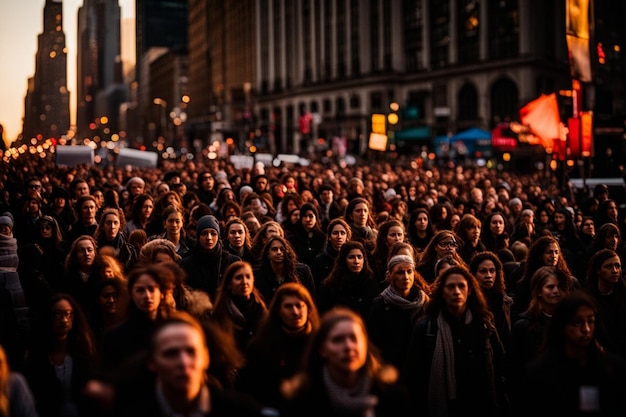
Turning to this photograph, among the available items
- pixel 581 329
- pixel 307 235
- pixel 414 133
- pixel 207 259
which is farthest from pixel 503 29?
pixel 581 329

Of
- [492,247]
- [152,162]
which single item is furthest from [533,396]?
[152,162]

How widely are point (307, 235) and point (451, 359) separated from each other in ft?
17.6

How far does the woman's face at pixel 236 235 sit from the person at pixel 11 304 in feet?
8.31

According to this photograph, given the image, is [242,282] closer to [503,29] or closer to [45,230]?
[45,230]

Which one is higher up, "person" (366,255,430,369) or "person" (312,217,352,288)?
"person" (312,217,352,288)

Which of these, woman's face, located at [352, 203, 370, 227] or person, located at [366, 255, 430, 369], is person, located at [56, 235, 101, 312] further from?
woman's face, located at [352, 203, 370, 227]

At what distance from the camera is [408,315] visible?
7.04 meters

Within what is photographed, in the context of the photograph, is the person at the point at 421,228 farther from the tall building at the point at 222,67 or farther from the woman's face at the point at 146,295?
the tall building at the point at 222,67

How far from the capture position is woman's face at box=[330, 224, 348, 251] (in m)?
9.61

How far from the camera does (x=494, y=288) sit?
762 centimetres

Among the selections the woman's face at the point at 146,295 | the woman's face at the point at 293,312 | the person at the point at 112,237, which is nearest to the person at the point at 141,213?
the person at the point at 112,237

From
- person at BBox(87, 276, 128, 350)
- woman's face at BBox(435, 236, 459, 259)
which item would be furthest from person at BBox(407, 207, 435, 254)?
person at BBox(87, 276, 128, 350)

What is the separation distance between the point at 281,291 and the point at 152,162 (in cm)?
3292

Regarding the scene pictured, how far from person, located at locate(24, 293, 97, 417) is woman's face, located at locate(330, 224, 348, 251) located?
4234mm
